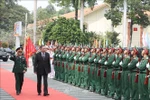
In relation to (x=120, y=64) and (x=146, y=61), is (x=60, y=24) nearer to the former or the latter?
(x=120, y=64)

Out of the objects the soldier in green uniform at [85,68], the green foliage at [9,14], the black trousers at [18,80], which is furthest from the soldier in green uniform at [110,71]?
the green foliage at [9,14]

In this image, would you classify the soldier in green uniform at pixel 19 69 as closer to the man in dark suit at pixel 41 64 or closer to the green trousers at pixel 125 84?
the man in dark suit at pixel 41 64

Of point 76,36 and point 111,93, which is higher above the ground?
point 76,36

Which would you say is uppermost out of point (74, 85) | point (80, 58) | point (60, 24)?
point (60, 24)

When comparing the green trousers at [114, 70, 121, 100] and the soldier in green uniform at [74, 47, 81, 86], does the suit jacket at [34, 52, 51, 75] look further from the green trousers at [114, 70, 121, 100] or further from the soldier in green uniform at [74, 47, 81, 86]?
the soldier in green uniform at [74, 47, 81, 86]

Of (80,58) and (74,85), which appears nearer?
(80,58)

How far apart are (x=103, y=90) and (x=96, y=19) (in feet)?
159

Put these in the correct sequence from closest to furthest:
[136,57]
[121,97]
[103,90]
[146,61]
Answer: [146,61], [136,57], [121,97], [103,90]

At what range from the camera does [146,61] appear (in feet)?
41.7

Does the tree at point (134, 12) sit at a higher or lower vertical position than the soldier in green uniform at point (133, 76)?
higher

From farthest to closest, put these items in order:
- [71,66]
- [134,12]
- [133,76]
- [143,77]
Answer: [134,12], [71,66], [133,76], [143,77]

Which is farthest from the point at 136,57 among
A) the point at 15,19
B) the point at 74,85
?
the point at 15,19

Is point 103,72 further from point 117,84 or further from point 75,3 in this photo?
point 75,3

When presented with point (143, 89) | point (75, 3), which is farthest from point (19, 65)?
point (75, 3)
